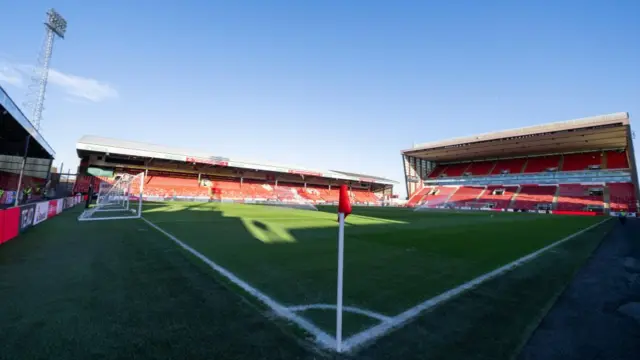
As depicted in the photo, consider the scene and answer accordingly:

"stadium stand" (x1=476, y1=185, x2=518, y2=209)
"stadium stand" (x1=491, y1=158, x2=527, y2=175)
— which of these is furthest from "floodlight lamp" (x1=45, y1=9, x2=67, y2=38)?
"stadium stand" (x1=491, y1=158, x2=527, y2=175)

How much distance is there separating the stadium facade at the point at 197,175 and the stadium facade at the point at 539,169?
1886 centimetres

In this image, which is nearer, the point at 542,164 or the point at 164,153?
the point at 164,153

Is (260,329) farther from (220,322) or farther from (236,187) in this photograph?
(236,187)

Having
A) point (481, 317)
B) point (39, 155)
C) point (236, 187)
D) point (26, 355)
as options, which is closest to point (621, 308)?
point (481, 317)

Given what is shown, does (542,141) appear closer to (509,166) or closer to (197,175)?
(509,166)

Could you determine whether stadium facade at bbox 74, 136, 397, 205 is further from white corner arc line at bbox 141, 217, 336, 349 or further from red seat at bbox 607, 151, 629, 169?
red seat at bbox 607, 151, 629, 169

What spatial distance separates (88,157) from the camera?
40188 millimetres

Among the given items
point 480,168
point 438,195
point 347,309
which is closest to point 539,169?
point 480,168

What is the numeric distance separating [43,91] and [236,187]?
41.3 meters

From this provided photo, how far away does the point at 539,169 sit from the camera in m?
53.1

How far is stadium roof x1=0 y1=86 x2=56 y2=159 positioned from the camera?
504 inches

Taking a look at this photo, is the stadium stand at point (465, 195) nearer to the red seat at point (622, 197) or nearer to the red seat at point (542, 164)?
the red seat at point (542, 164)

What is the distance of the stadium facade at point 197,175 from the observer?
40.1 meters

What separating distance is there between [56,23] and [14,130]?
51409 millimetres
